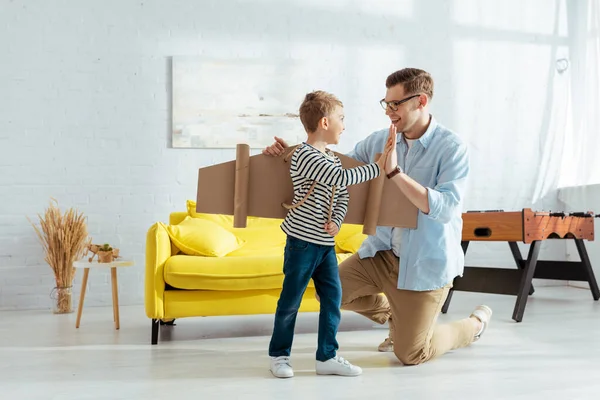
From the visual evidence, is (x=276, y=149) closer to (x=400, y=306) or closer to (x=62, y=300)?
(x=400, y=306)

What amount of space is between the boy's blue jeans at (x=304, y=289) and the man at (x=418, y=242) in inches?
11.0

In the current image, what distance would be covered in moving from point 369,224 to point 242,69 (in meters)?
3.16

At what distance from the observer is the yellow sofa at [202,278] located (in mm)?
3559

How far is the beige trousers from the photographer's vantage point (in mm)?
2818

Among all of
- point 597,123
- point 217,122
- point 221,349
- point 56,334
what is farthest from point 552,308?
point 56,334

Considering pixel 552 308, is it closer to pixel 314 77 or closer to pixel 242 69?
pixel 314 77

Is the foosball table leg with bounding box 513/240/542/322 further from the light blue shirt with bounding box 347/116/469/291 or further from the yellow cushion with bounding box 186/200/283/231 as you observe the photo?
the yellow cushion with bounding box 186/200/283/231

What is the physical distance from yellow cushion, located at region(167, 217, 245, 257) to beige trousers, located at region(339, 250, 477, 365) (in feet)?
3.37

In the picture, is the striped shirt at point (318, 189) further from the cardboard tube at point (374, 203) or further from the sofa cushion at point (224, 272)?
the sofa cushion at point (224, 272)

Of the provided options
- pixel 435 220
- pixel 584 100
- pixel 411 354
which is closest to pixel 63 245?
pixel 411 354

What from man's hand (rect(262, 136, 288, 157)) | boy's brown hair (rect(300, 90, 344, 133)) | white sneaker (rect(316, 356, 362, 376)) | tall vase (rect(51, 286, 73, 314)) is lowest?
tall vase (rect(51, 286, 73, 314))

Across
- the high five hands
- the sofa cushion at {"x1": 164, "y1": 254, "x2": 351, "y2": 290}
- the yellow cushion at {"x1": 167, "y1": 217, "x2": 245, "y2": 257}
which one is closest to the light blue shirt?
the high five hands

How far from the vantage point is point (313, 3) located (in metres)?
5.74

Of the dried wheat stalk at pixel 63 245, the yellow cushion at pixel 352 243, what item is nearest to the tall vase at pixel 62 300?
the dried wheat stalk at pixel 63 245
